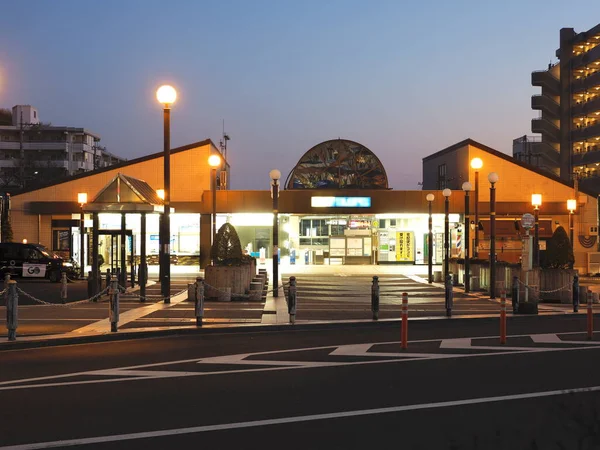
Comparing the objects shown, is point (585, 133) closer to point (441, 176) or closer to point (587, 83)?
point (587, 83)

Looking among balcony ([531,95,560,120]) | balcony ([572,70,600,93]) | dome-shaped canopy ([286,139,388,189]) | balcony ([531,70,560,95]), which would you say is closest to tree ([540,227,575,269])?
dome-shaped canopy ([286,139,388,189])

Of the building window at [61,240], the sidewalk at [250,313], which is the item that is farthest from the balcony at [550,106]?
the sidewalk at [250,313]

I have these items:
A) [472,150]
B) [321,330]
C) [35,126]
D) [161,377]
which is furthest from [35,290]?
[35,126]

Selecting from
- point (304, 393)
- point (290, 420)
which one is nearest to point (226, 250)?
point (304, 393)

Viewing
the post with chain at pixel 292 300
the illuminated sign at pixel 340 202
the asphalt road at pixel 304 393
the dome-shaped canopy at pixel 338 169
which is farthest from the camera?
the dome-shaped canopy at pixel 338 169

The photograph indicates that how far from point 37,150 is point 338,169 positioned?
6516cm

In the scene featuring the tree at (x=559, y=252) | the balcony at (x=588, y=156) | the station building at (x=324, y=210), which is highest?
the balcony at (x=588, y=156)

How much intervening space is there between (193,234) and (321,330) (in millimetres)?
37267

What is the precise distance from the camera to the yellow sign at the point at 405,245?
59906 millimetres

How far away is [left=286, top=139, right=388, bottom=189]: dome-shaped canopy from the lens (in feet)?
194

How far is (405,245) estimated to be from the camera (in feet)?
197

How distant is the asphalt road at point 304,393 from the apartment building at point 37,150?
95.4 m

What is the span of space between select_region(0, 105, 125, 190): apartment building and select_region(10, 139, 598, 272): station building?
176 ft

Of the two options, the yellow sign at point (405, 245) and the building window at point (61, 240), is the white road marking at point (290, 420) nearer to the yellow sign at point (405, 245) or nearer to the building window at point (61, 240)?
the building window at point (61, 240)
